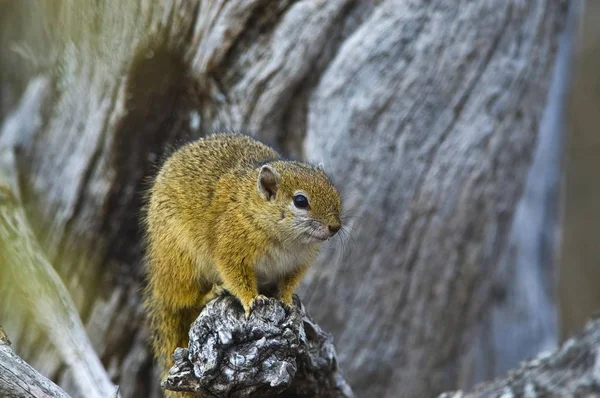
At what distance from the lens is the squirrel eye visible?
4586mm

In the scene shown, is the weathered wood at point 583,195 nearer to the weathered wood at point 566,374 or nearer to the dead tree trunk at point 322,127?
the dead tree trunk at point 322,127

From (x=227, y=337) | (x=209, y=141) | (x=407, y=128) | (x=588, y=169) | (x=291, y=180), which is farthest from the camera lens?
(x=588, y=169)

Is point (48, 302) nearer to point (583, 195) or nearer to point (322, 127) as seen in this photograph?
point (322, 127)

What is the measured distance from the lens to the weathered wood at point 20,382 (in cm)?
366

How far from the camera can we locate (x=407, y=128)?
19.9 feet

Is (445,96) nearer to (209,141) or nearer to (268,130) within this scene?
(268,130)

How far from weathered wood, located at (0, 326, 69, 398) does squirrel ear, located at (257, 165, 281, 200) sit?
163 centimetres

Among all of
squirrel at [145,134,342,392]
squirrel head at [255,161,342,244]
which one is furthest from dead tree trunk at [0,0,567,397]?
squirrel head at [255,161,342,244]

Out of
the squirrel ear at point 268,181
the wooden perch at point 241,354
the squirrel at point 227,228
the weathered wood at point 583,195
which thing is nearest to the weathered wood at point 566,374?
the wooden perch at point 241,354

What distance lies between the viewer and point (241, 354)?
3.90m

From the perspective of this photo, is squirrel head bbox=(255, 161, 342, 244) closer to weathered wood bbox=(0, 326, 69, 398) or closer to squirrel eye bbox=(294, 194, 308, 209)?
squirrel eye bbox=(294, 194, 308, 209)

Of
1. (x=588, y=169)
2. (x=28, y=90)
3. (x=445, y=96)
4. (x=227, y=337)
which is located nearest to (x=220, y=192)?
(x=227, y=337)

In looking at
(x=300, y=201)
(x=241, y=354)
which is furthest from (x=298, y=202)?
(x=241, y=354)

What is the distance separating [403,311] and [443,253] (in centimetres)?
58
